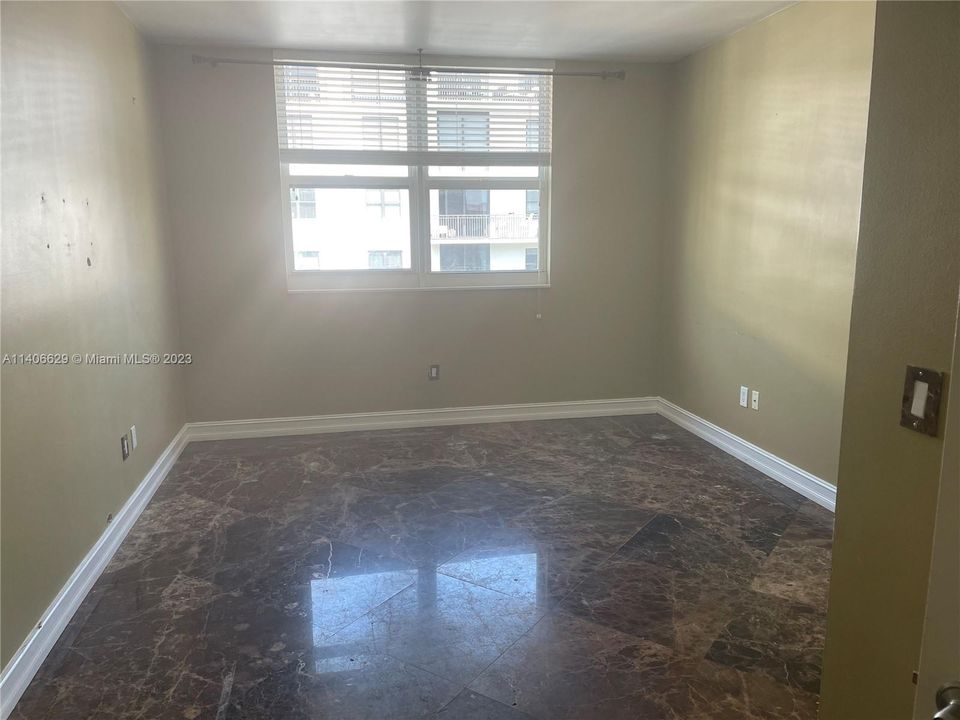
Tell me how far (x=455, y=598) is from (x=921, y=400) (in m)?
1.79

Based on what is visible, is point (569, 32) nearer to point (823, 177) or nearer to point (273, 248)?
point (823, 177)

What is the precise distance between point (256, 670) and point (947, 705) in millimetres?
1885

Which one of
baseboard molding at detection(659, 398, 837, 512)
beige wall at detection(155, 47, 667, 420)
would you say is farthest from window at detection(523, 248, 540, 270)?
baseboard molding at detection(659, 398, 837, 512)

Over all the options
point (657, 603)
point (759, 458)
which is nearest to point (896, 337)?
point (657, 603)

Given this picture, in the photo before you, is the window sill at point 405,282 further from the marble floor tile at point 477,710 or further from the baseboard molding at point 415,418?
the marble floor tile at point 477,710

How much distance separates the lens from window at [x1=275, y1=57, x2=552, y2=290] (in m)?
4.19

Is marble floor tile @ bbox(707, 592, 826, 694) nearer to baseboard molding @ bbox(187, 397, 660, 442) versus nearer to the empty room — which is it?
the empty room

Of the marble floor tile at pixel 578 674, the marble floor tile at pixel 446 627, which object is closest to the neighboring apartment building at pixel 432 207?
the marble floor tile at pixel 446 627

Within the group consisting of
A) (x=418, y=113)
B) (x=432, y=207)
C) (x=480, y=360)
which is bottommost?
(x=480, y=360)

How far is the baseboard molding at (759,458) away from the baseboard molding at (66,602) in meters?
3.02

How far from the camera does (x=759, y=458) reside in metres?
3.70

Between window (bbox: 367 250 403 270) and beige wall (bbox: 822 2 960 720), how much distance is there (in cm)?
358

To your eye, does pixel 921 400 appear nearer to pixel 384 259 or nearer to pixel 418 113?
pixel 384 259

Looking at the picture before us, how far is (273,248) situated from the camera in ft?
13.8
